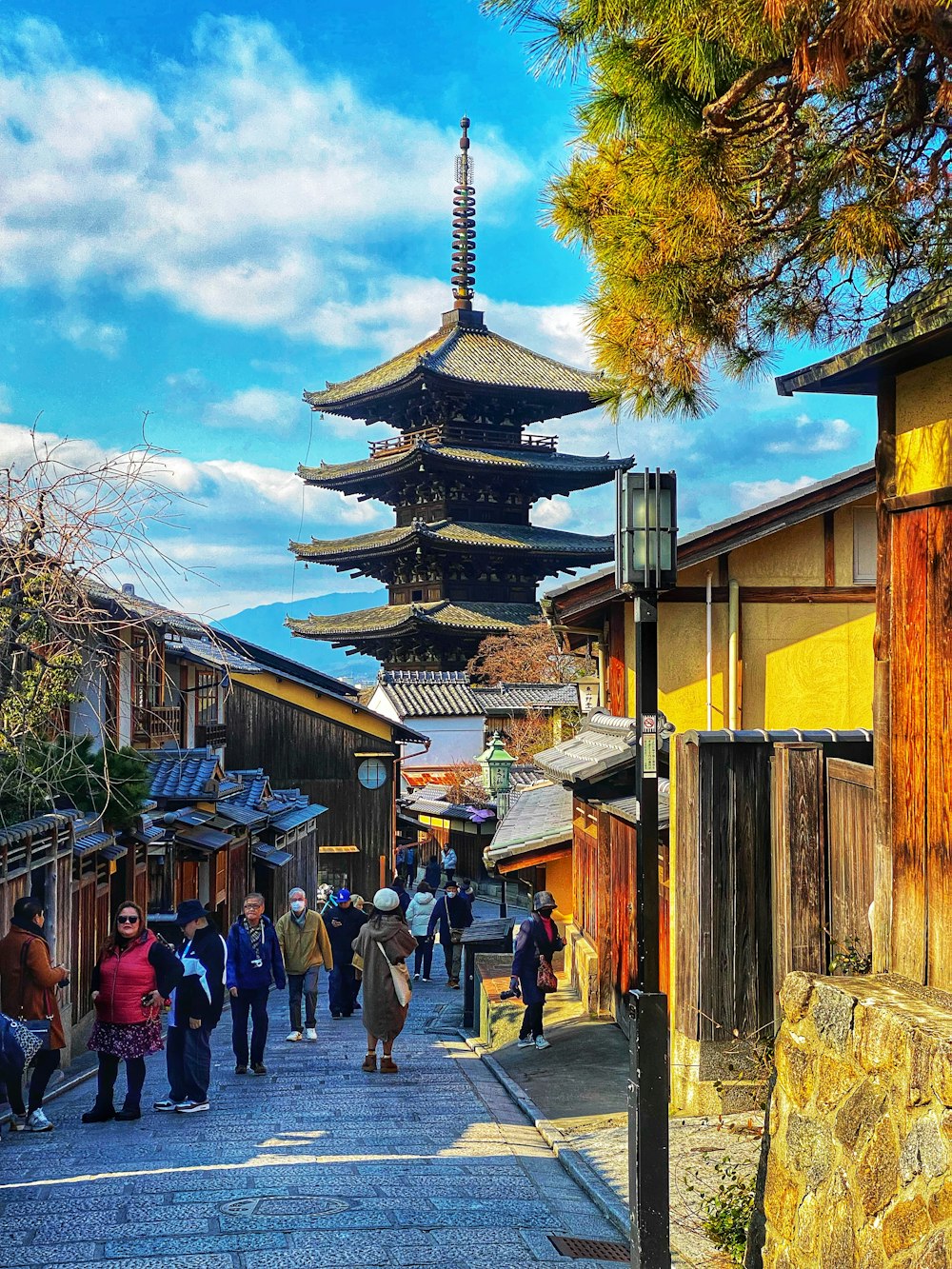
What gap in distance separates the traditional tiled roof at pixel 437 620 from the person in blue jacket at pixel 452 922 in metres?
23.3

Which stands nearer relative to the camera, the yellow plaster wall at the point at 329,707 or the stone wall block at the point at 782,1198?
the stone wall block at the point at 782,1198

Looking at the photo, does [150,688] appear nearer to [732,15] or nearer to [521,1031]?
[521,1031]

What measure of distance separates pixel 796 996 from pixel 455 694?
37.0 m

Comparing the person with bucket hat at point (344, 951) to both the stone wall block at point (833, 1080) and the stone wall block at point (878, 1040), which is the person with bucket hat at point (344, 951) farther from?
the stone wall block at point (878, 1040)

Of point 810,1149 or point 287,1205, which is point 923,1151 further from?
point 287,1205

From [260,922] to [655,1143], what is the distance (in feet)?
18.1

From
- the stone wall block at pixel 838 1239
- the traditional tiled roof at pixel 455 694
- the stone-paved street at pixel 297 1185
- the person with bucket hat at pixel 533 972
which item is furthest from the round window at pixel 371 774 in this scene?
the stone wall block at pixel 838 1239

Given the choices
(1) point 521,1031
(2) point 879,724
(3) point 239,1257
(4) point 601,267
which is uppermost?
(4) point 601,267

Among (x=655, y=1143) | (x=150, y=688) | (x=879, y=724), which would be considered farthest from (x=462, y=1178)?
(x=150, y=688)

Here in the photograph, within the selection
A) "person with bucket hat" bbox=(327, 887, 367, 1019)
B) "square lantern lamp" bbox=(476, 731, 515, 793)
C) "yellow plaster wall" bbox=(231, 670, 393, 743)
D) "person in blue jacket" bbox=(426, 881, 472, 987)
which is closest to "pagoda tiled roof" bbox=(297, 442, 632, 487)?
"yellow plaster wall" bbox=(231, 670, 393, 743)

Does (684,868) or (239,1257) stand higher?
(684,868)

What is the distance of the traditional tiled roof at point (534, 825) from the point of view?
1681 cm

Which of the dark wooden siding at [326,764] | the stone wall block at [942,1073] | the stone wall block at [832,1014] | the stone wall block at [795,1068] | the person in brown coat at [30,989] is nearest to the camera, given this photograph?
the stone wall block at [942,1073]

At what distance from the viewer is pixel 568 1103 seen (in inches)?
391
